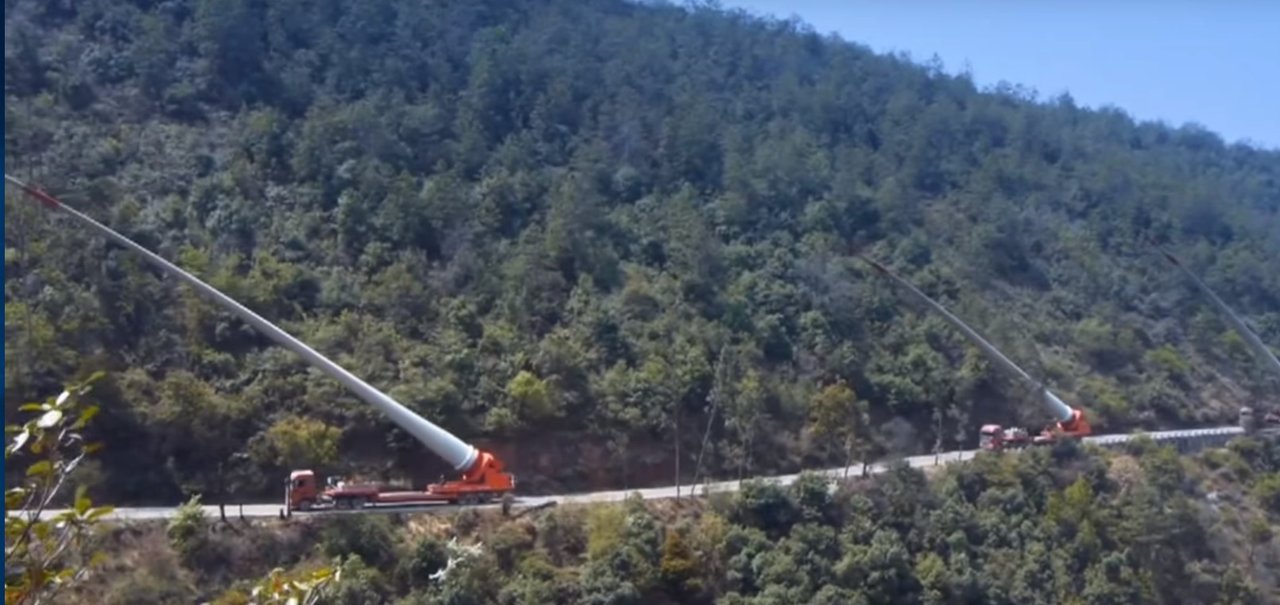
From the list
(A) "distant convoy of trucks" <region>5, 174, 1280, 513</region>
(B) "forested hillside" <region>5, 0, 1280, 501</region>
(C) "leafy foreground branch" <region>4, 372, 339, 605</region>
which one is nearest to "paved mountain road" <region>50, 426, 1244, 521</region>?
(A) "distant convoy of trucks" <region>5, 174, 1280, 513</region>

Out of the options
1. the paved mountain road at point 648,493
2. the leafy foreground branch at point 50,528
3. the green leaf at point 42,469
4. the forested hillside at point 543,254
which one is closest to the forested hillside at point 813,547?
the paved mountain road at point 648,493

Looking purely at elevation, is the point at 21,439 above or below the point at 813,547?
above

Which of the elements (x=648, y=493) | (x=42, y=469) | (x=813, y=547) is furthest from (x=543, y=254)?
(x=42, y=469)

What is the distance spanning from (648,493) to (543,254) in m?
6.14

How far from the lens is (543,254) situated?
2439cm

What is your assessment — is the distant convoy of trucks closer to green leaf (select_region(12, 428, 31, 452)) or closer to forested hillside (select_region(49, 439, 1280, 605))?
forested hillside (select_region(49, 439, 1280, 605))

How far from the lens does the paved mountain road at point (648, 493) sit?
16.5 m

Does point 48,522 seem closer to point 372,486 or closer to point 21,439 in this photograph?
point 21,439

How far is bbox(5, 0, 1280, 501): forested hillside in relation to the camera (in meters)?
19.2

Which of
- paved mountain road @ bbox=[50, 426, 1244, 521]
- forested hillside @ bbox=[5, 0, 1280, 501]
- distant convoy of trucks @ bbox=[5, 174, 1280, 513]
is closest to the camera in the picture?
paved mountain road @ bbox=[50, 426, 1244, 521]

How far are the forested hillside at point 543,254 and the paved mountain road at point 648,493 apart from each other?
65 centimetres

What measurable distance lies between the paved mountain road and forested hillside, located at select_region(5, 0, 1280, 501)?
25.4 inches

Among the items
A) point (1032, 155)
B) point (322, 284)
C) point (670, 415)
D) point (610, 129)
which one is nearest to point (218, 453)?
point (322, 284)

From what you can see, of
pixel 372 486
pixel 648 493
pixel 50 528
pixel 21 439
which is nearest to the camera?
pixel 21 439
